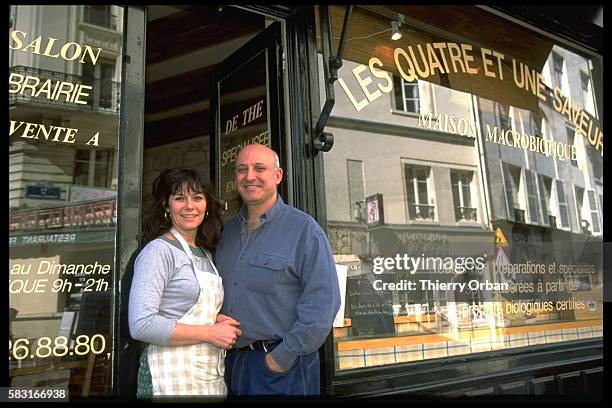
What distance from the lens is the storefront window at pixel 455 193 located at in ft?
11.7

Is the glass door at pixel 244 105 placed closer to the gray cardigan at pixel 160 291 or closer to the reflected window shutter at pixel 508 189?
the gray cardigan at pixel 160 291

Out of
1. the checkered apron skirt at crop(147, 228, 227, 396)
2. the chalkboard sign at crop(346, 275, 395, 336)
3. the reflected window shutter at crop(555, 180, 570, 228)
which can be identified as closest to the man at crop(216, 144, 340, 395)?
the checkered apron skirt at crop(147, 228, 227, 396)

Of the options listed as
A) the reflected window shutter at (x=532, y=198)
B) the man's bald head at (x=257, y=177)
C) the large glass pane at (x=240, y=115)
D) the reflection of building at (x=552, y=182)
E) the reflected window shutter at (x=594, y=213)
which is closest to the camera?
the man's bald head at (x=257, y=177)

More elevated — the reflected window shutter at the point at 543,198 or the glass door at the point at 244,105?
the glass door at the point at 244,105

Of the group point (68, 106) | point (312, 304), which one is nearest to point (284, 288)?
point (312, 304)

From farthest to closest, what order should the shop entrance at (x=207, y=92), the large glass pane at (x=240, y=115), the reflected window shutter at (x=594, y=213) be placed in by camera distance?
the reflected window shutter at (x=594, y=213) → the large glass pane at (x=240, y=115) → the shop entrance at (x=207, y=92)

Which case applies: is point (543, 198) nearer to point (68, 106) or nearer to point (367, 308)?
point (367, 308)

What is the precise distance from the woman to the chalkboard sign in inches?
49.5

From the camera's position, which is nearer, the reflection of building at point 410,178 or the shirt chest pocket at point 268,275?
the shirt chest pocket at point 268,275

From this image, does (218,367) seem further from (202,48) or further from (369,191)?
(202,48)

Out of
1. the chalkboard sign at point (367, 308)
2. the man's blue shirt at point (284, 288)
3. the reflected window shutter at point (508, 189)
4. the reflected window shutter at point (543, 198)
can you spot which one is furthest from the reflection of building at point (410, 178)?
the man's blue shirt at point (284, 288)

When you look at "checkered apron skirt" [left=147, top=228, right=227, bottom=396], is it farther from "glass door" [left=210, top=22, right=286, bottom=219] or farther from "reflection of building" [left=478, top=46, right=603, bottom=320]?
"reflection of building" [left=478, top=46, right=603, bottom=320]

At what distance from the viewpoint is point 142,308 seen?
210 centimetres

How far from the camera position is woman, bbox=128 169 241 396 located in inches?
83.8
